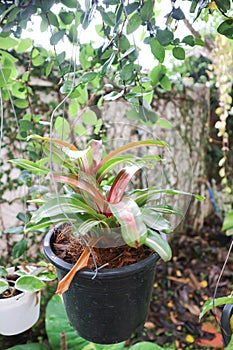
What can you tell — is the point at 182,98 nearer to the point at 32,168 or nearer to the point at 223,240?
the point at 223,240

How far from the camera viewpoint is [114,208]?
65cm

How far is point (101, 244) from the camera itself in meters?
0.70

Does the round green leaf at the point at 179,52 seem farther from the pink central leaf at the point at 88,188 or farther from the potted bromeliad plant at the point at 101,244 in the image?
the pink central leaf at the point at 88,188

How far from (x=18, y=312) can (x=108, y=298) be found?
0.35 metres

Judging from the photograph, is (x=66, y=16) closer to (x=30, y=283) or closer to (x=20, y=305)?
(x=30, y=283)

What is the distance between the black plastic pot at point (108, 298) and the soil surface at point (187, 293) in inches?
38.1

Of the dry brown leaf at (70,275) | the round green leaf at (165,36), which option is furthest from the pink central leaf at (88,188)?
the round green leaf at (165,36)

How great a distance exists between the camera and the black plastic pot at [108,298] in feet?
2.16

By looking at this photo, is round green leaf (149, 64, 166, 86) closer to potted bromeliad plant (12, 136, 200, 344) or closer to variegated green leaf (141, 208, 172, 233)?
potted bromeliad plant (12, 136, 200, 344)

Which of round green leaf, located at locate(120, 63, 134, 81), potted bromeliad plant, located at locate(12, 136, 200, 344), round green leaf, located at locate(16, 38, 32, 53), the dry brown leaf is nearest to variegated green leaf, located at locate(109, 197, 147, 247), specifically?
potted bromeliad plant, located at locate(12, 136, 200, 344)

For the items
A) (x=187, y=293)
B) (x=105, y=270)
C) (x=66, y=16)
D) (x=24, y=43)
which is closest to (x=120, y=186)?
(x=105, y=270)

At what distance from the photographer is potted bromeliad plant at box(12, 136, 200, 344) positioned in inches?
25.7

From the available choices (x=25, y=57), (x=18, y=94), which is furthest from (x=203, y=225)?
(x=18, y=94)

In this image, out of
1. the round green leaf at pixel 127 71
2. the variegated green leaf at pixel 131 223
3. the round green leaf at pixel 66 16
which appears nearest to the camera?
the variegated green leaf at pixel 131 223
